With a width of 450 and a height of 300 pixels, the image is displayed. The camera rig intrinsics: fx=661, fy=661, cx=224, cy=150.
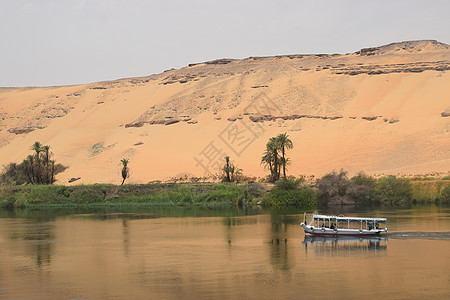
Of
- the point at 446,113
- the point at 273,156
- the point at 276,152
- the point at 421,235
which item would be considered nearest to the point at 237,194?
the point at 276,152

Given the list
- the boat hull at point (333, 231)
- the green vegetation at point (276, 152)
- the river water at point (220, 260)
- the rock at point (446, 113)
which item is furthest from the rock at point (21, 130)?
the boat hull at point (333, 231)

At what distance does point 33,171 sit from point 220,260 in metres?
35.9

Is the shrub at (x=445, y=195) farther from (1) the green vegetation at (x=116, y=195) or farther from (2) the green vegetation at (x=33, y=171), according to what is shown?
(2) the green vegetation at (x=33, y=171)

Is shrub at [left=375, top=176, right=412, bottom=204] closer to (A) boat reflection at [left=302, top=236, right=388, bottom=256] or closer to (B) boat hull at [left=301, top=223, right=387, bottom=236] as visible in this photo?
(B) boat hull at [left=301, top=223, right=387, bottom=236]

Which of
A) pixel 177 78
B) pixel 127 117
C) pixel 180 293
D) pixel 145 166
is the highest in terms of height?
pixel 177 78

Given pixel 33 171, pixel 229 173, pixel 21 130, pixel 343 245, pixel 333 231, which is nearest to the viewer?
pixel 343 245

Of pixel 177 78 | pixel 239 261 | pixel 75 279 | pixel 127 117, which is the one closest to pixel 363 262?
pixel 239 261

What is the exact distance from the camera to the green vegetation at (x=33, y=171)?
5494 centimetres

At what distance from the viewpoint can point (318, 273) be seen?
20312 millimetres

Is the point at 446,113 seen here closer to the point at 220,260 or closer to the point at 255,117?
the point at 255,117

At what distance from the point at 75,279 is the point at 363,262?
9.48 metres

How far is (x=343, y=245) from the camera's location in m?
27.0

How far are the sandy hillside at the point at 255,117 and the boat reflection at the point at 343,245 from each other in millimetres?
25744

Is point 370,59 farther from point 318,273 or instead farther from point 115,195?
point 318,273
